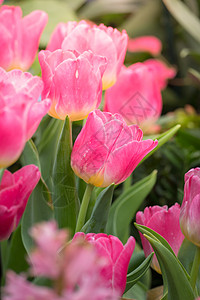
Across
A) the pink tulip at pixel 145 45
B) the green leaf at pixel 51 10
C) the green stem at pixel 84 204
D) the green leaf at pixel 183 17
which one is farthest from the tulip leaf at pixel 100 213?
the pink tulip at pixel 145 45

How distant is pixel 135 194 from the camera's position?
17.1 inches

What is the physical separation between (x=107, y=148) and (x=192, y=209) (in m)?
0.06

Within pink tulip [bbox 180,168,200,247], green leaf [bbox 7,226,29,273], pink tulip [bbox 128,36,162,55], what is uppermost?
pink tulip [bbox 180,168,200,247]

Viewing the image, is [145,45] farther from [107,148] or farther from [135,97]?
[107,148]

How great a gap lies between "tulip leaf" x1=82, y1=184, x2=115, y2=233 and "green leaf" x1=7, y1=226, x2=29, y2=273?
9 centimetres

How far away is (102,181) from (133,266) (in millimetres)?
69

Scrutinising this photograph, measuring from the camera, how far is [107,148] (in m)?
0.28

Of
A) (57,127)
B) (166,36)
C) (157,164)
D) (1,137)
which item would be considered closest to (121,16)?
(166,36)

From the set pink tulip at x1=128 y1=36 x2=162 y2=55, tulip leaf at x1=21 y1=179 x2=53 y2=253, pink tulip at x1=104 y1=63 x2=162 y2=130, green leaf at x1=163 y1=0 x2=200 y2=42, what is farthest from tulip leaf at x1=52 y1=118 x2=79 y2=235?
pink tulip at x1=128 y1=36 x2=162 y2=55

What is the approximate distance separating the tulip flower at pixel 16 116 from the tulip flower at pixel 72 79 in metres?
0.06

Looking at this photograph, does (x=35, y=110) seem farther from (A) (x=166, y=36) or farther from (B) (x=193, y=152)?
(A) (x=166, y=36)

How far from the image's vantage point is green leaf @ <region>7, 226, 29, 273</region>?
395 millimetres

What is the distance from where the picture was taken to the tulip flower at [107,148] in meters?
0.28

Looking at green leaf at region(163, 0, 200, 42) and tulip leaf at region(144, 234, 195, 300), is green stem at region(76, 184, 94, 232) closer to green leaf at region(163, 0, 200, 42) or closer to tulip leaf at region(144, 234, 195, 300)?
tulip leaf at region(144, 234, 195, 300)
